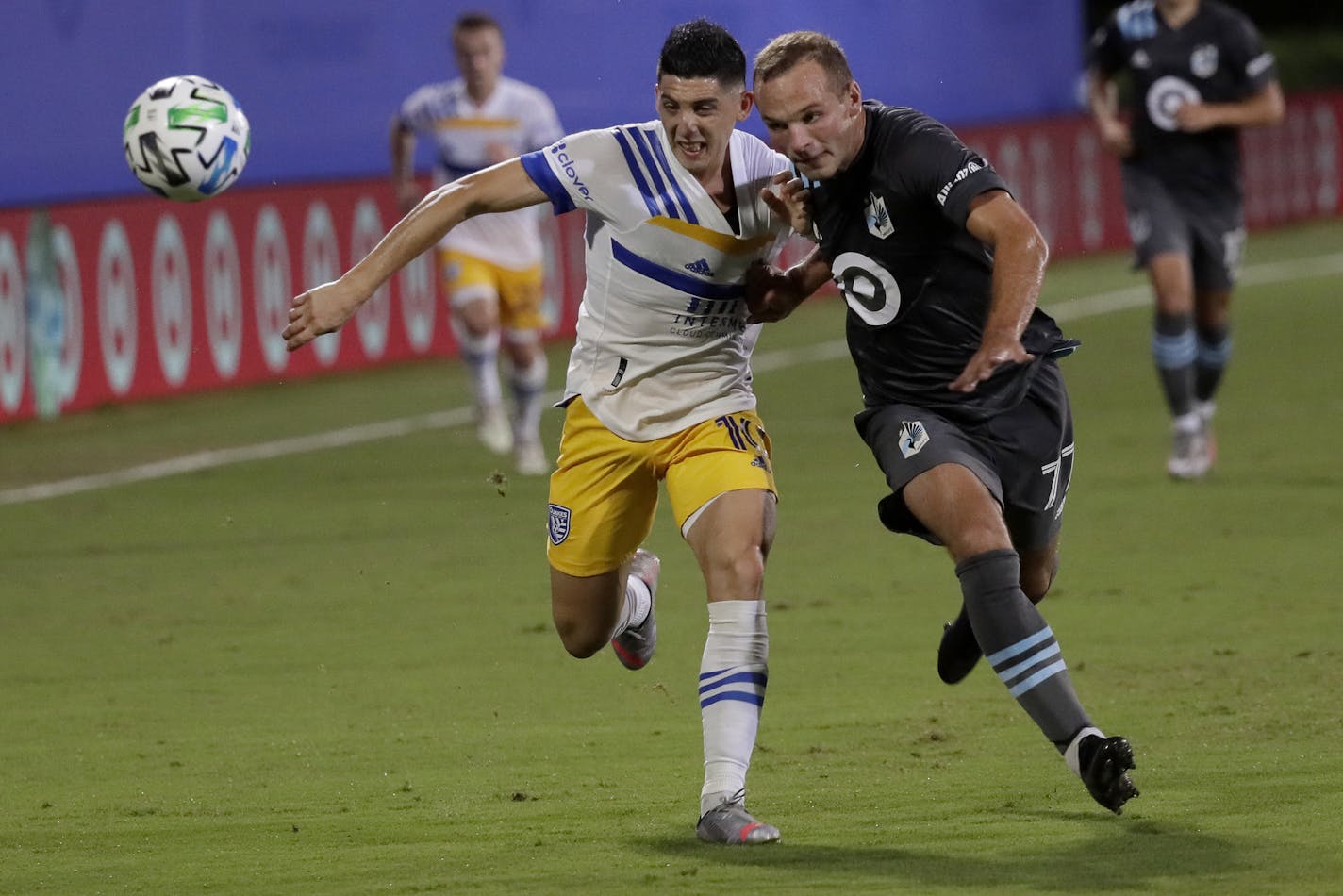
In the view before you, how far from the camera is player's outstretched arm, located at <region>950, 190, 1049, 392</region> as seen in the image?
578 centimetres

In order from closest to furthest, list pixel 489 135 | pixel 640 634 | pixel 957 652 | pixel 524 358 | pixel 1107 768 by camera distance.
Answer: pixel 1107 768 → pixel 957 652 → pixel 640 634 → pixel 524 358 → pixel 489 135

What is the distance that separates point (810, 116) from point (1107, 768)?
5.76ft

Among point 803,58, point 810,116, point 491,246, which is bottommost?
point 491,246

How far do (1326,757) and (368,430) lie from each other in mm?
9651

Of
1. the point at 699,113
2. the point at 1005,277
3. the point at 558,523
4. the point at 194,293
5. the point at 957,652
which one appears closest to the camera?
the point at 1005,277

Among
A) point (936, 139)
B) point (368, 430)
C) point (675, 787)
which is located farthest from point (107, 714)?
point (368, 430)

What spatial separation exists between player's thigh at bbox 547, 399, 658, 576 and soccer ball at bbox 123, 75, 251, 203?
1995mm

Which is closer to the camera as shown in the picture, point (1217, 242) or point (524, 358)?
point (1217, 242)

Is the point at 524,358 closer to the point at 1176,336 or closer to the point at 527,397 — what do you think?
the point at 527,397

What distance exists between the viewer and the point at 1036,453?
643 centimetres

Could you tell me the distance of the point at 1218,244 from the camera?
12250 millimetres

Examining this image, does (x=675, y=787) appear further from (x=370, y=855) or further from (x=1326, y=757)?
(x=1326, y=757)

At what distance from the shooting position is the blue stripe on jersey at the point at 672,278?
661 cm

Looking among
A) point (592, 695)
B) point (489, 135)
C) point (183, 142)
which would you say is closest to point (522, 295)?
point (489, 135)
